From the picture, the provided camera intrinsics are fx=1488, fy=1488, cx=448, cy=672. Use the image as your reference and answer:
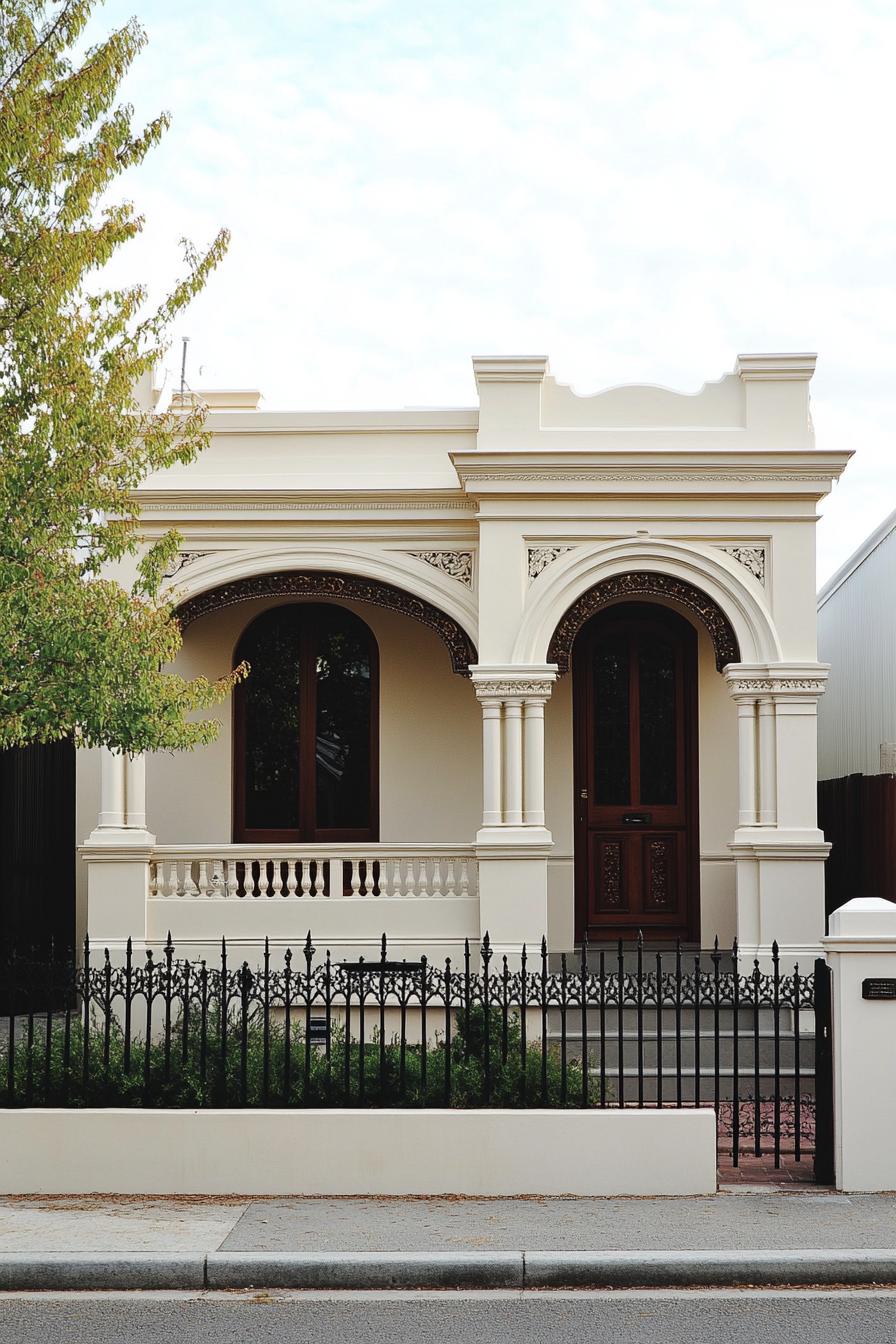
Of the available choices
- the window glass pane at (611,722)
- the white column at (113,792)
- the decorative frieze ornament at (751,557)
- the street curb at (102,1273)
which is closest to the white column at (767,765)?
the decorative frieze ornament at (751,557)

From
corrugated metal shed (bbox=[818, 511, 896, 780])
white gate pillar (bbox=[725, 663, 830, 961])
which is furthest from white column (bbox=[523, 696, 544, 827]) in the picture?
corrugated metal shed (bbox=[818, 511, 896, 780])

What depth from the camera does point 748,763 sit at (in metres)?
13.2

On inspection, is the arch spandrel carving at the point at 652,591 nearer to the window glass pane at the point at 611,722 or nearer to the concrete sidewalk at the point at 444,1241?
the window glass pane at the point at 611,722

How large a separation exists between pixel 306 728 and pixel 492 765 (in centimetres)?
269

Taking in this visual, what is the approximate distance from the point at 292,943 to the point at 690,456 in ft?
18.2

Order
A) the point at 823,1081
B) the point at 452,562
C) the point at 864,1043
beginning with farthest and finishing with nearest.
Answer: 1. the point at 452,562
2. the point at 823,1081
3. the point at 864,1043

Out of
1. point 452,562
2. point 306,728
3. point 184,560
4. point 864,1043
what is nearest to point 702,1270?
point 864,1043

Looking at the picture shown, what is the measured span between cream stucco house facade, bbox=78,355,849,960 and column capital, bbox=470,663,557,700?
0.07ft

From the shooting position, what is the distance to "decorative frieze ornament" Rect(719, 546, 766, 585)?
43.9 ft

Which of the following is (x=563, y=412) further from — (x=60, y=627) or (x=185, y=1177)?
(x=185, y=1177)

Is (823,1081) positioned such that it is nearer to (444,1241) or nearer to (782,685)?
(444,1241)

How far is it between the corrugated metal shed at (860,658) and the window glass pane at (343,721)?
17.7ft

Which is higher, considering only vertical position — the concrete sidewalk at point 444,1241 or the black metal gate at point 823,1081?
the black metal gate at point 823,1081

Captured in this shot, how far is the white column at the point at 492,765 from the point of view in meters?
13.2
